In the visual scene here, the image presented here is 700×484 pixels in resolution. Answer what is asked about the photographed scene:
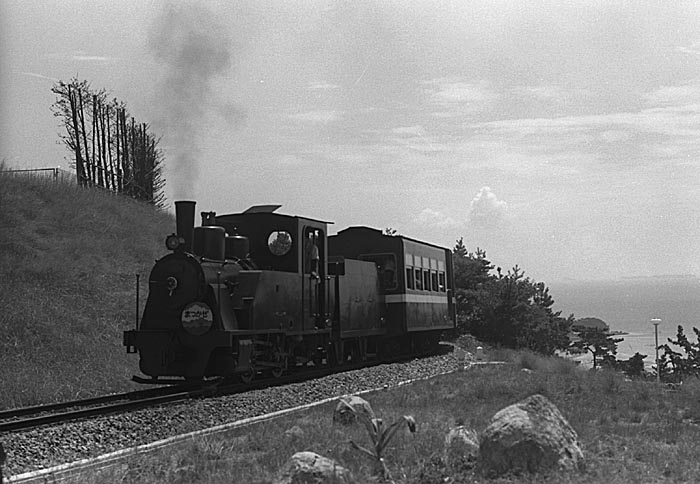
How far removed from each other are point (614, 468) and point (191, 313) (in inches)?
320

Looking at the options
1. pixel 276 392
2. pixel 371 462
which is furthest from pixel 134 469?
pixel 276 392

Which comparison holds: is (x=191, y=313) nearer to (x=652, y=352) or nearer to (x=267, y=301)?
(x=267, y=301)

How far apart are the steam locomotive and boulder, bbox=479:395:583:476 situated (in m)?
6.96

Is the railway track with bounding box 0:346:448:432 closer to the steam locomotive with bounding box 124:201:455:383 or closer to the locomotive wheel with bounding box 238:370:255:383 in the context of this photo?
the locomotive wheel with bounding box 238:370:255:383

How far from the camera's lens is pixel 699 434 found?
9461 mm

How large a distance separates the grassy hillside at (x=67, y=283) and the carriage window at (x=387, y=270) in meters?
6.80

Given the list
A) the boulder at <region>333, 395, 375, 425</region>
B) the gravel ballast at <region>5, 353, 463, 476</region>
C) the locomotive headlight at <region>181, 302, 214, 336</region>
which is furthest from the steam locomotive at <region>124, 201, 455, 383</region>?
the boulder at <region>333, 395, 375, 425</region>

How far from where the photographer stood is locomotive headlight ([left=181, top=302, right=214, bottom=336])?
13.6 metres

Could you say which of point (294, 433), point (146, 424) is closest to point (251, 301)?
point (146, 424)

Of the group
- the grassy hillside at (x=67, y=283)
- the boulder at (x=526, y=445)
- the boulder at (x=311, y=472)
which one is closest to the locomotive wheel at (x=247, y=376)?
the grassy hillside at (x=67, y=283)

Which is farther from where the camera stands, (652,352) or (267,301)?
(652,352)

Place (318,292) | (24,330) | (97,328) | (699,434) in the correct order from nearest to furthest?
(699,434)
(318,292)
(24,330)
(97,328)

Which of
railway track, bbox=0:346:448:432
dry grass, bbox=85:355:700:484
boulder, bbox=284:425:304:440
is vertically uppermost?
railway track, bbox=0:346:448:432

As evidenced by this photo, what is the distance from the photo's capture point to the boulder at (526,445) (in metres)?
7.03
